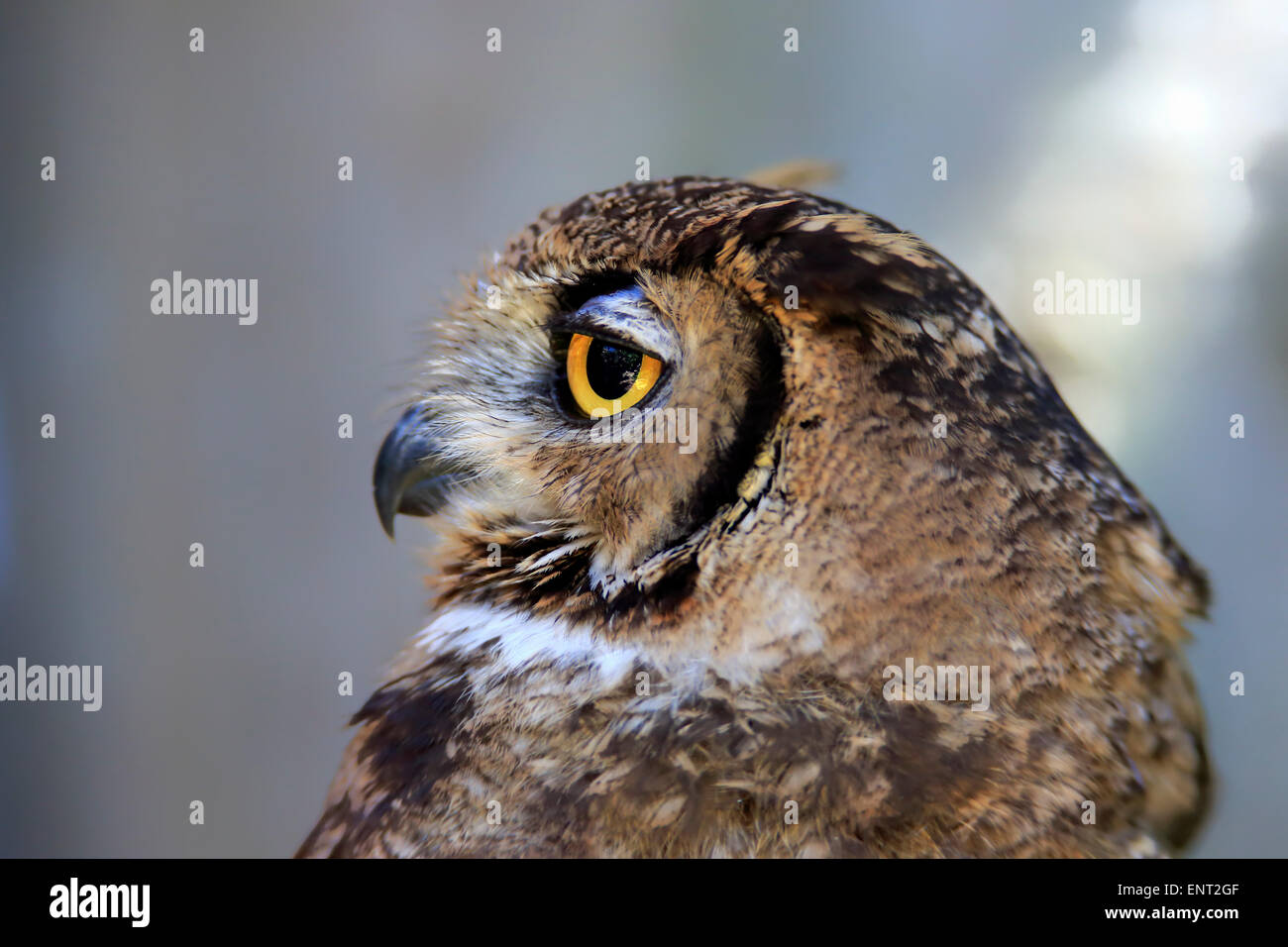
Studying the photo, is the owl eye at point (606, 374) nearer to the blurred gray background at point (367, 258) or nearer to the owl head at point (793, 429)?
the owl head at point (793, 429)

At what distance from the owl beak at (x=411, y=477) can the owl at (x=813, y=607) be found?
0.19 metres

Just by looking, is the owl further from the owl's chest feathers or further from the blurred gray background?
the blurred gray background

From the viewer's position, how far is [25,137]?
1467 millimetres

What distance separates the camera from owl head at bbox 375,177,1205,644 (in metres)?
0.57

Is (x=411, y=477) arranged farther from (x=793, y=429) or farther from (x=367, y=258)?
(x=367, y=258)

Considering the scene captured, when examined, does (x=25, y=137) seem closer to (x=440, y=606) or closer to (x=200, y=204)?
(x=200, y=204)

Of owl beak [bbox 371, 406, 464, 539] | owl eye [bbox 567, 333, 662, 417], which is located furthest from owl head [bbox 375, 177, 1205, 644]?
owl beak [bbox 371, 406, 464, 539]

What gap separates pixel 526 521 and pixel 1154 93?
1.12m

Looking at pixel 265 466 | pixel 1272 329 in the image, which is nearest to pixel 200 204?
pixel 265 466

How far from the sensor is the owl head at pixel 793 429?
57 cm

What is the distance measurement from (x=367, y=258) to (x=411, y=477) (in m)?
0.94

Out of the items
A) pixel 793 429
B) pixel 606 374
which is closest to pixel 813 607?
pixel 793 429

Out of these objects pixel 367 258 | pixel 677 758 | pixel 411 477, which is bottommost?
pixel 677 758

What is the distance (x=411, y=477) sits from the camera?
0.80 metres
